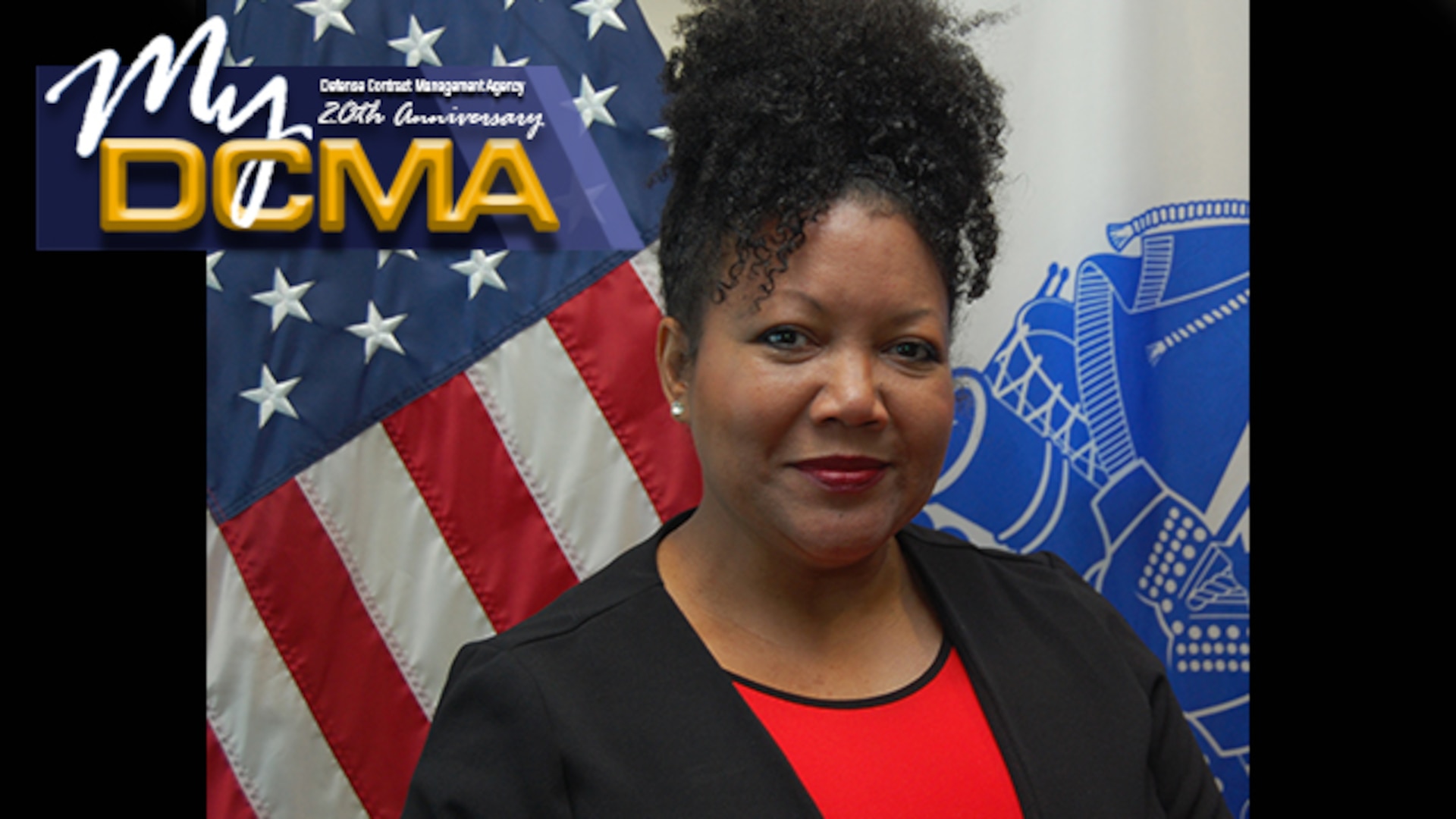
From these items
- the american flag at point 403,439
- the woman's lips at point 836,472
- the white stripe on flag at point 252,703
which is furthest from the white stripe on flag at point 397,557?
the woman's lips at point 836,472

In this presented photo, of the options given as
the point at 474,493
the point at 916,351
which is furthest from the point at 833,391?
the point at 474,493

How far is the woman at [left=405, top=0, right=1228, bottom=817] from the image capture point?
1206 mm

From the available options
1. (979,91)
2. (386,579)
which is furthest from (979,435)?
(386,579)

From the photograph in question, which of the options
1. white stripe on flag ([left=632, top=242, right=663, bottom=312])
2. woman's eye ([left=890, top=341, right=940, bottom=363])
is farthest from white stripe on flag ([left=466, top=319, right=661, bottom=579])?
woman's eye ([left=890, top=341, right=940, bottom=363])

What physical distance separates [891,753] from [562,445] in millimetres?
958

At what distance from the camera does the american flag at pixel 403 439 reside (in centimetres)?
197

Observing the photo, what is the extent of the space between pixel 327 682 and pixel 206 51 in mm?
1154

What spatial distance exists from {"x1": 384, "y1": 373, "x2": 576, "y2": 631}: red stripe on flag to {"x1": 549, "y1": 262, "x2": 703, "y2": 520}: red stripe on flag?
0.21 metres

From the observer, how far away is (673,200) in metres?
1.46

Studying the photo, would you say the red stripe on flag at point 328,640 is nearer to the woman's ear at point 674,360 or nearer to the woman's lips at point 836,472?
the woman's ear at point 674,360

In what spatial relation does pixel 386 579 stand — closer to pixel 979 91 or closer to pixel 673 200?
pixel 673 200

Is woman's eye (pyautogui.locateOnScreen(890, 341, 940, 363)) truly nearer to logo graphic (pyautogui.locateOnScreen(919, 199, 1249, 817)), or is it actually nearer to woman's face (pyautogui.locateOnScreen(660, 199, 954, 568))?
woman's face (pyautogui.locateOnScreen(660, 199, 954, 568))

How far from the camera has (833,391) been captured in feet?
4.04

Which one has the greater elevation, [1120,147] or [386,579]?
[1120,147]
